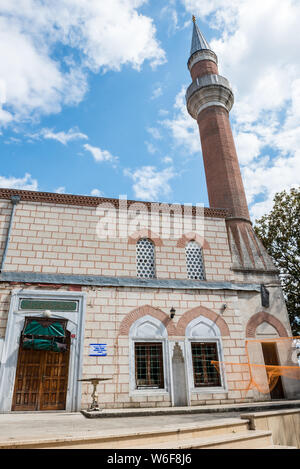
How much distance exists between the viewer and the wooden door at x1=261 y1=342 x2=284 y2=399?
10.2 metres

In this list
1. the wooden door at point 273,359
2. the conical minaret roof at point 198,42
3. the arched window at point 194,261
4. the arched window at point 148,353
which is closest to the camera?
the arched window at point 148,353

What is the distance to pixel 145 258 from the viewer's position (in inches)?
435

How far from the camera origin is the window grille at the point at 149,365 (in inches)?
368

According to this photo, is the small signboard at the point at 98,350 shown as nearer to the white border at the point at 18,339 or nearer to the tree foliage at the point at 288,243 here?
the white border at the point at 18,339

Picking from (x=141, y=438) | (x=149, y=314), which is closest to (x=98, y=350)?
(x=149, y=314)

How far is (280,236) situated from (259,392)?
28.4 ft

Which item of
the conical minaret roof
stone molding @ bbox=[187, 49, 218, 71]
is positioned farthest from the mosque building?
the conical minaret roof

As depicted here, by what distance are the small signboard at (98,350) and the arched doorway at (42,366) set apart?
0.71 m

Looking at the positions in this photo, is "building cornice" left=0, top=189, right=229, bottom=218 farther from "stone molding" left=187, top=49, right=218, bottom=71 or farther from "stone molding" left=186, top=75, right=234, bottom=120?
"stone molding" left=187, top=49, right=218, bottom=71

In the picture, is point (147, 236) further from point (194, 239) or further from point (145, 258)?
point (194, 239)

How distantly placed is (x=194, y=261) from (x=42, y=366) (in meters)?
6.14

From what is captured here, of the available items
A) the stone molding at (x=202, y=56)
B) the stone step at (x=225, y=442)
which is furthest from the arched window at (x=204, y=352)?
the stone molding at (x=202, y=56)

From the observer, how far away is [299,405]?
8000mm

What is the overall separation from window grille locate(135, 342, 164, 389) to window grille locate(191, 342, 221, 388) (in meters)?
1.15
